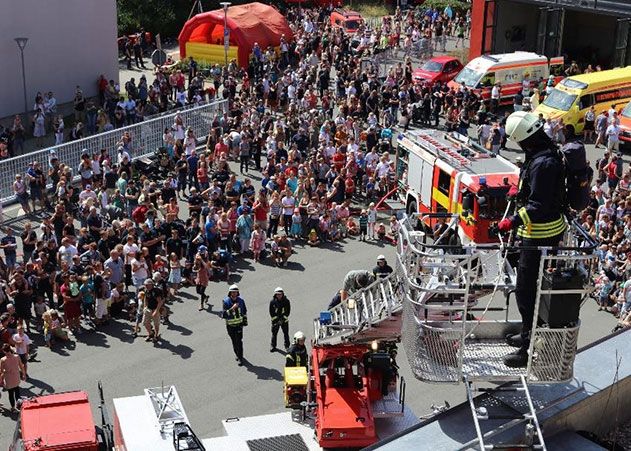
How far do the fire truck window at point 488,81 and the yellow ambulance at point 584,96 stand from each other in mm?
2527

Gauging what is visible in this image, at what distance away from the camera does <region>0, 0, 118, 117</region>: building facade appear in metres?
31.4

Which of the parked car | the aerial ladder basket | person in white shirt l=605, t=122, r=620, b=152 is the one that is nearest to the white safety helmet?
the aerial ladder basket

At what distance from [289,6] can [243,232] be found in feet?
96.1

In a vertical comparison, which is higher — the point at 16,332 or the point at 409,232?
the point at 409,232

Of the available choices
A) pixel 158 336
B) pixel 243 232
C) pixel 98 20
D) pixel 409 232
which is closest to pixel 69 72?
pixel 98 20

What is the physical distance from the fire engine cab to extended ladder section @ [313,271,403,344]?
677 cm

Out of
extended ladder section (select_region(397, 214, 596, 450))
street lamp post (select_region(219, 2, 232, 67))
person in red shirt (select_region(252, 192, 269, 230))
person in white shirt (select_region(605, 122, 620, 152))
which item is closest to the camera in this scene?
extended ladder section (select_region(397, 214, 596, 450))

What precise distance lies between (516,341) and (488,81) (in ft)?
82.8

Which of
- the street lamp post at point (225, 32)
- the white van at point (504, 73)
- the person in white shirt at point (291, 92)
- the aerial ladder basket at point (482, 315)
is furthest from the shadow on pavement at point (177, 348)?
the street lamp post at point (225, 32)

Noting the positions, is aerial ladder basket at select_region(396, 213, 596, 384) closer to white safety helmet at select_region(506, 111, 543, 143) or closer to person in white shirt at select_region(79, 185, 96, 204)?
white safety helmet at select_region(506, 111, 543, 143)

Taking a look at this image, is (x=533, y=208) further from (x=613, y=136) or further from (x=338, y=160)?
(x=613, y=136)

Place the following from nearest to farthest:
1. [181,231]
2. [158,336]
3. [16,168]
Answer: [158,336]
[181,231]
[16,168]

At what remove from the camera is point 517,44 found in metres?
40.2

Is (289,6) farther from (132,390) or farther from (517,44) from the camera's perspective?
(132,390)
